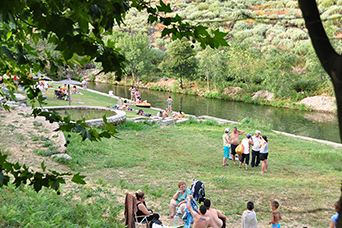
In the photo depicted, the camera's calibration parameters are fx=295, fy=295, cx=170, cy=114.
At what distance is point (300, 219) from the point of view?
23.6 feet

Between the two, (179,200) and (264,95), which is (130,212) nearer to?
(179,200)

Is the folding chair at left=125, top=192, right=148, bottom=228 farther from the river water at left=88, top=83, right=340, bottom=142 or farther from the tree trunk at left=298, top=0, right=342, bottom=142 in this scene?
the river water at left=88, top=83, right=340, bottom=142

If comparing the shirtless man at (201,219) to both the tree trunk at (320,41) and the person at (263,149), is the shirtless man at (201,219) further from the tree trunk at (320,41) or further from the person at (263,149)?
the person at (263,149)

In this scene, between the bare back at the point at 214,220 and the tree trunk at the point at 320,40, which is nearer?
the tree trunk at the point at 320,40

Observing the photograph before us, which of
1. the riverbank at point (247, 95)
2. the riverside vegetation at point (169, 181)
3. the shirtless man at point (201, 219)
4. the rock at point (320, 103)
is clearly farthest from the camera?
the riverbank at point (247, 95)

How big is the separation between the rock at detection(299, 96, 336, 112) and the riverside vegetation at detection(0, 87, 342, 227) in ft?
Result: 71.4

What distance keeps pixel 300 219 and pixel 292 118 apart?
25565 millimetres

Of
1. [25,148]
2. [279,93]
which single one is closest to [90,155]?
[25,148]

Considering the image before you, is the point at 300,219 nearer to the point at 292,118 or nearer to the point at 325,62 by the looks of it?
the point at 325,62

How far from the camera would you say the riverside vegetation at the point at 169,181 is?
19.1ft

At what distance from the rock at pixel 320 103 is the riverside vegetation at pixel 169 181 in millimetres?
21777

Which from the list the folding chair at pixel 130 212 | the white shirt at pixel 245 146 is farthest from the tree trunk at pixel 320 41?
the white shirt at pixel 245 146

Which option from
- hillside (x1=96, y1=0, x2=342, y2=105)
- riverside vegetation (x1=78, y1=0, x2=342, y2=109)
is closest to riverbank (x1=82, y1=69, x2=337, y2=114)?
riverside vegetation (x1=78, y1=0, x2=342, y2=109)

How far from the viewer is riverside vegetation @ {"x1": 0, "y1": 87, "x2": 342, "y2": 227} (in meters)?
5.84
